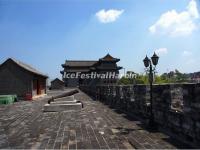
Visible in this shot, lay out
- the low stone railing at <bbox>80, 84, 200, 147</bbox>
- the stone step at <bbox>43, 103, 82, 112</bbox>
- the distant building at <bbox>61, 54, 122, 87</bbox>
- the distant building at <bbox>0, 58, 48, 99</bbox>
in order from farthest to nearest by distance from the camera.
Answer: the distant building at <bbox>61, 54, 122, 87</bbox>, the distant building at <bbox>0, 58, 48, 99</bbox>, the stone step at <bbox>43, 103, 82, 112</bbox>, the low stone railing at <bbox>80, 84, 200, 147</bbox>

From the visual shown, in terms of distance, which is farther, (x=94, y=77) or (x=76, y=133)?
(x=94, y=77)

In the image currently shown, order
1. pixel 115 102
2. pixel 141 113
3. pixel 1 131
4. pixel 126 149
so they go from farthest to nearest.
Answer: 1. pixel 115 102
2. pixel 141 113
3. pixel 1 131
4. pixel 126 149

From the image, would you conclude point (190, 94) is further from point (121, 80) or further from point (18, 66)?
point (121, 80)

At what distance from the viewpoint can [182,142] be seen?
7.66 metres

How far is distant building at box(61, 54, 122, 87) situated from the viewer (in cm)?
7419

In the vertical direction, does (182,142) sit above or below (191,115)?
below

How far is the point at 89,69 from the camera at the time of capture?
3450 inches

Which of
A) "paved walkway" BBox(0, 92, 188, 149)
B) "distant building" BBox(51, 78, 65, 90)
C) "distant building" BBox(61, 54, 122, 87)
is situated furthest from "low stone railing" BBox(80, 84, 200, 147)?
"distant building" BBox(51, 78, 65, 90)

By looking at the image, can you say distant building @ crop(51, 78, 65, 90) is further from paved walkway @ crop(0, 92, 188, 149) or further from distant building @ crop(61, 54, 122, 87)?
paved walkway @ crop(0, 92, 188, 149)

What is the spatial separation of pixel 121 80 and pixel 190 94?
65.8 meters

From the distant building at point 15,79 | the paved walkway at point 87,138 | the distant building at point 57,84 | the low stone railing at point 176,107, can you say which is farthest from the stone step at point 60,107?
the distant building at point 57,84

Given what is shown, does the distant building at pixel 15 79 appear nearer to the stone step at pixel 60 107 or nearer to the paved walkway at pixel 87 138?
Result: the stone step at pixel 60 107

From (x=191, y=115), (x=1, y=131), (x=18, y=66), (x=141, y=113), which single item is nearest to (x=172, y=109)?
(x=191, y=115)

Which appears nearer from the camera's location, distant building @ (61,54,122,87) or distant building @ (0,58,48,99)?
distant building @ (0,58,48,99)
